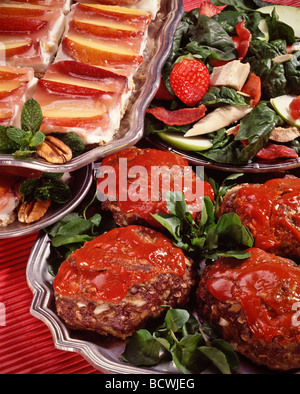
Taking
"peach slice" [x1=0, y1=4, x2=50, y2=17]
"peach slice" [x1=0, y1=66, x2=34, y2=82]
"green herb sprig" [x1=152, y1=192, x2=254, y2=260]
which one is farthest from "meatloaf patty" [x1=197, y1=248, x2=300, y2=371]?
"peach slice" [x1=0, y1=4, x2=50, y2=17]

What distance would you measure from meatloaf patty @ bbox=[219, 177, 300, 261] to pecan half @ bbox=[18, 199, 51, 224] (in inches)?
38.9

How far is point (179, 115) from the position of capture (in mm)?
2643

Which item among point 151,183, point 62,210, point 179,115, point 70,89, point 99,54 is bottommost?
point 62,210

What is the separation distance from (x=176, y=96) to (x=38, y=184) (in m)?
1.06

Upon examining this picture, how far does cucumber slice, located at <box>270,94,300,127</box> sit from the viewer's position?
8.67 ft

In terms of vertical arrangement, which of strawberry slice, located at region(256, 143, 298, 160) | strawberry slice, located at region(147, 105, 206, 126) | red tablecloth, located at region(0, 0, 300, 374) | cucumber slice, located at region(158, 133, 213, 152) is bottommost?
red tablecloth, located at region(0, 0, 300, 374)

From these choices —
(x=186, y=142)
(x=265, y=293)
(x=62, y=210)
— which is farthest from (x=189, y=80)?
(x=265, y=293)

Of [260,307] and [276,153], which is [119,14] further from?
[260,307]

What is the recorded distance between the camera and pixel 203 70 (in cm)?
265

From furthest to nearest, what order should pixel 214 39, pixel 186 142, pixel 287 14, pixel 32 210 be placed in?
pixel 287 14 < pixel 214 39 < pixel 186 142 < pixel 32 210

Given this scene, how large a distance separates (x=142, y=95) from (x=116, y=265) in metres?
1.00

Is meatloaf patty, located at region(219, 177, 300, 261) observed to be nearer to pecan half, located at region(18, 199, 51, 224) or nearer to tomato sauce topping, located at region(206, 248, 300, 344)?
tomato sauce topping, located at region(206, 248, 300, 344)
